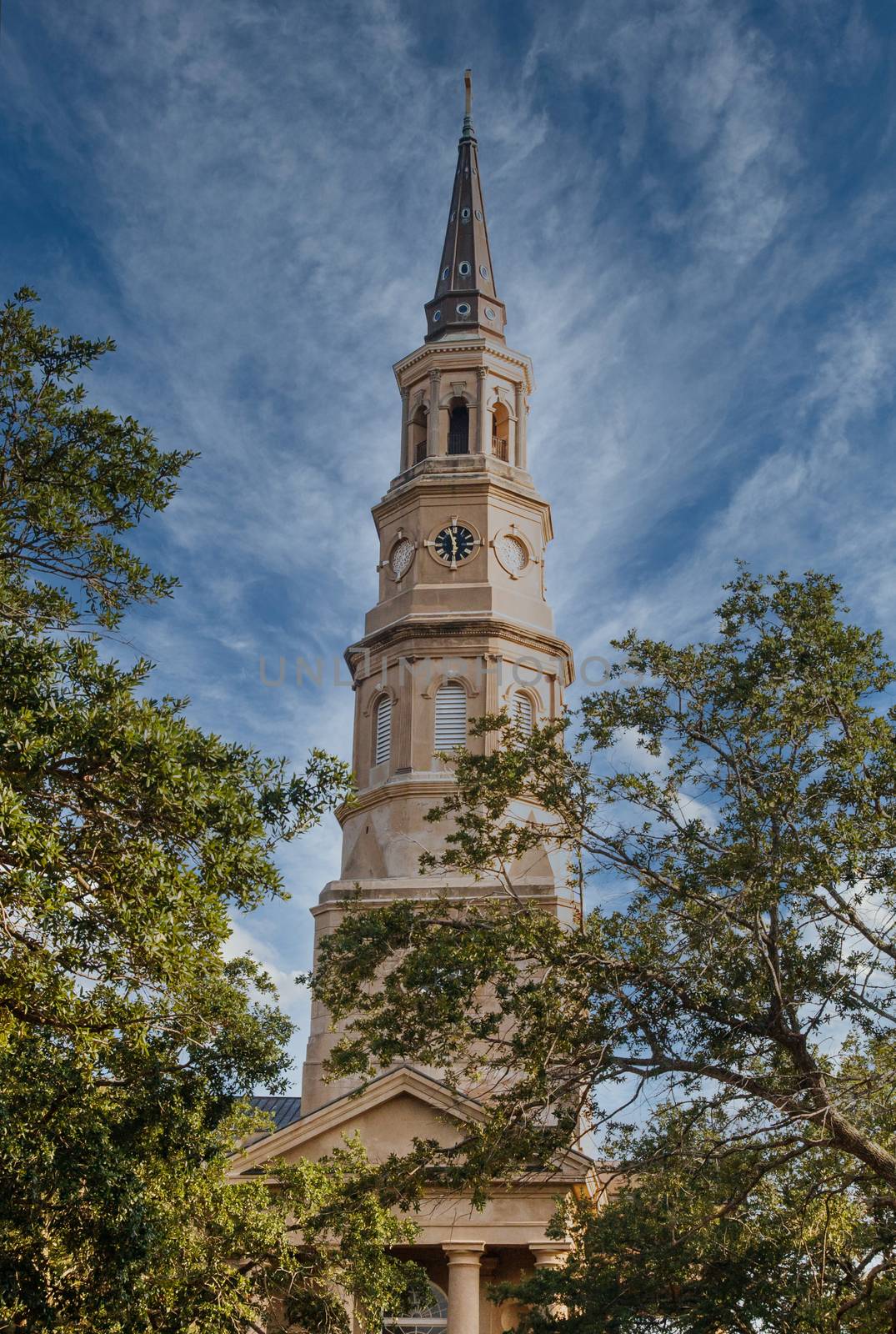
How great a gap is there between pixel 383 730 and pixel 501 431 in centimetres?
1008

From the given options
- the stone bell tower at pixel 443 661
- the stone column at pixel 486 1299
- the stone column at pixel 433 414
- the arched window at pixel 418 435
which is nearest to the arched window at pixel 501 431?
the stone bell tower at pixel 443 661

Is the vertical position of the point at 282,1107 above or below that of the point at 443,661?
below

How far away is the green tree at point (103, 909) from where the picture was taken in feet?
35.3

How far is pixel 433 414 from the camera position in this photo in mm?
37719

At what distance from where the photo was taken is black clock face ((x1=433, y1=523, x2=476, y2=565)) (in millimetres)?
35438

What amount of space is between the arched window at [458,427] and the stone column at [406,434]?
1.24m

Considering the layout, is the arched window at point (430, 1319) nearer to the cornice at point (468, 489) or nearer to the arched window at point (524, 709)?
the arched window at point (524, 709)

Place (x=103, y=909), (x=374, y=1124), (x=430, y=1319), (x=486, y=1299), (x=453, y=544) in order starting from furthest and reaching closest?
(x=453, y=544)
(x=374, y=1124)
(x=430, y=1319)
(x=486, y=1299)
(x=103, y=909)

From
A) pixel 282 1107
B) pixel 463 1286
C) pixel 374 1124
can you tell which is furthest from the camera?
pixel 282 1107

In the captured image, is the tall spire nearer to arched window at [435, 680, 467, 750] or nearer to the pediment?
arched window at [435, 680, 467, 750]

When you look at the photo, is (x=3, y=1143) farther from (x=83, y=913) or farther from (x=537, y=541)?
(x=537, y=541)

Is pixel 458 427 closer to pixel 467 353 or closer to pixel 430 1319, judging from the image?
pixel 467 353

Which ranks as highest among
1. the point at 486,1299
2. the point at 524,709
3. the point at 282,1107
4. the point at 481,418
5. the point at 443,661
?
the point at 481,418

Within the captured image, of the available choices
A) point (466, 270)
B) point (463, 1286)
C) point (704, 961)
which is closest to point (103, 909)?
point (704, 961)
